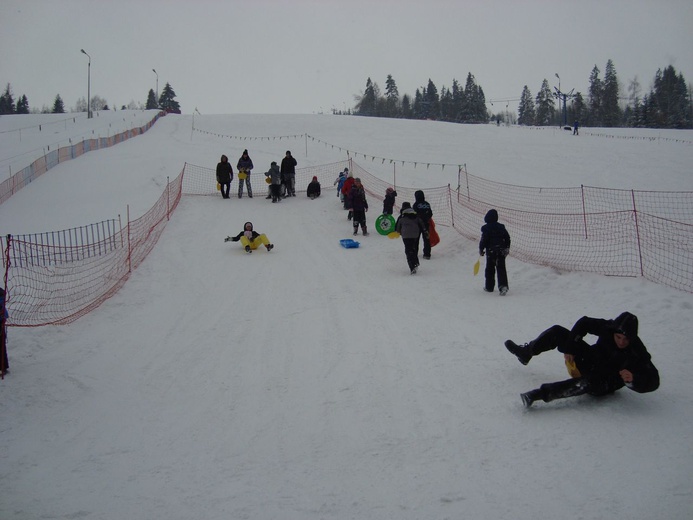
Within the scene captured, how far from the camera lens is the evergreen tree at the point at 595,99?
8881 centimetres

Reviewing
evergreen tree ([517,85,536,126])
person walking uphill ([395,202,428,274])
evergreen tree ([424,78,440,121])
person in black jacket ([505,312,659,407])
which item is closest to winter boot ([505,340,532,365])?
person in black jacket ([505,312,659,407])

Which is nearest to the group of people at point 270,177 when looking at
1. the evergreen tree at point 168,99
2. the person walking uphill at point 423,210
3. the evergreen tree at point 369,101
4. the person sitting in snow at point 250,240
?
the person sitting in snow at point 250,240

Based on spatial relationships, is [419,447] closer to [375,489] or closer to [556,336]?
[375,489]

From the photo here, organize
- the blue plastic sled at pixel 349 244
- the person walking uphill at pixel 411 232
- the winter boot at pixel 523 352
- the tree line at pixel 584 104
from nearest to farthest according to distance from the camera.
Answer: the winter boot at pixel 523 352 → the person walking uphill at pixel 411 232 → the blue plastic sled at pixel 349 244 → the tree line at pixel 584 104

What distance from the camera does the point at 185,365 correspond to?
23.4 feet

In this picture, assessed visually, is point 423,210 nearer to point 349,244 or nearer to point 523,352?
point 349,244

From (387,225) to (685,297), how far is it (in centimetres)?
868

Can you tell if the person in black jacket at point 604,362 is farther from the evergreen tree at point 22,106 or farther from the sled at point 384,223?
the evergreen tree at point 22,106

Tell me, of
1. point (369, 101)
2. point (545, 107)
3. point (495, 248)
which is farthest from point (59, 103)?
point (495, 248)

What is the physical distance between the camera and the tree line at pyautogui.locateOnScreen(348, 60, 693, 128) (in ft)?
250

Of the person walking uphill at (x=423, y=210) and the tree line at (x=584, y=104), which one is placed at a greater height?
the tree line at (x=584, y=104)

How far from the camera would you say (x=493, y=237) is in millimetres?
9891

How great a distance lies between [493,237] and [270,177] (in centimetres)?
1236

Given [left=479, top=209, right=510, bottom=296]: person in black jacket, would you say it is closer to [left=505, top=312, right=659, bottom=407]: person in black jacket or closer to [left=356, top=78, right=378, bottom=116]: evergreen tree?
[left=505, top=312, right=659, bottom=407]: person in black jacket
